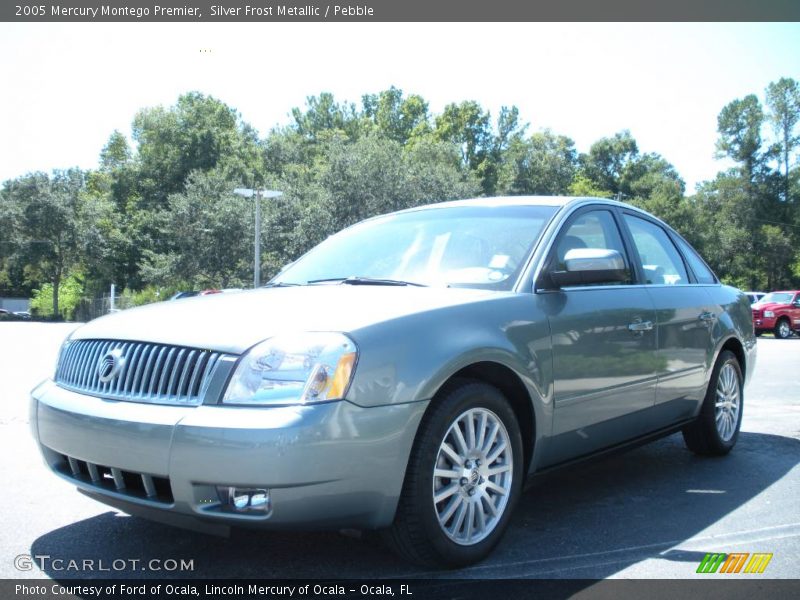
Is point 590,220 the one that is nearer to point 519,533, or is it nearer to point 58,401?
point 519,533

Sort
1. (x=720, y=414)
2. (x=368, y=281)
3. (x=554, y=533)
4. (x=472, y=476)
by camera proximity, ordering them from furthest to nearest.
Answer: (x=720, y=414) < (x=368, y=281) < (x=554, y=533) < (x=472, y=476)

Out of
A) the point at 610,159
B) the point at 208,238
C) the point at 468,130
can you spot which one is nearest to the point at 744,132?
the point at 610,159

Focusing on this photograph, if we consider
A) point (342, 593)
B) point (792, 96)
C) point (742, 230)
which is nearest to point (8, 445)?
point (342, 593)

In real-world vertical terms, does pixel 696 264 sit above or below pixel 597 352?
above

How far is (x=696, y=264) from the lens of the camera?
18.1 ft

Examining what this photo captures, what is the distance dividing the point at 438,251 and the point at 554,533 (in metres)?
1.56

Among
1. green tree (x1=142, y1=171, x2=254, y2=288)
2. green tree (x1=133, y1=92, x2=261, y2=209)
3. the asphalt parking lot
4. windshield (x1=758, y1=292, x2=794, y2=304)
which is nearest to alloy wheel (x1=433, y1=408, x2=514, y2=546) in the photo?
the asphalt parking lot

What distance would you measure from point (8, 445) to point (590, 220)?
451 centimetres

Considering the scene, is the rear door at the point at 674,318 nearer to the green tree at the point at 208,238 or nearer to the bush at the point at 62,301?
the green tree at the point at 208,238

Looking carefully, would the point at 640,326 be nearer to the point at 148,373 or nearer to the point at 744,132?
the point at 148,373

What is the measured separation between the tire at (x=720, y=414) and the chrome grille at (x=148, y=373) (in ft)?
12.0

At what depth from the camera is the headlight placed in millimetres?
2645

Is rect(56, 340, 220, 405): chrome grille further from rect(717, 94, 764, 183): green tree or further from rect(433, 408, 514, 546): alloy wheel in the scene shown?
rect(717, 94, 764, 183): green tree

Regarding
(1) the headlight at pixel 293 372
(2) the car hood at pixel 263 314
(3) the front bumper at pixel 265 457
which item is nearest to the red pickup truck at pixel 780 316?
(2) the car hood at pixel 263 314
